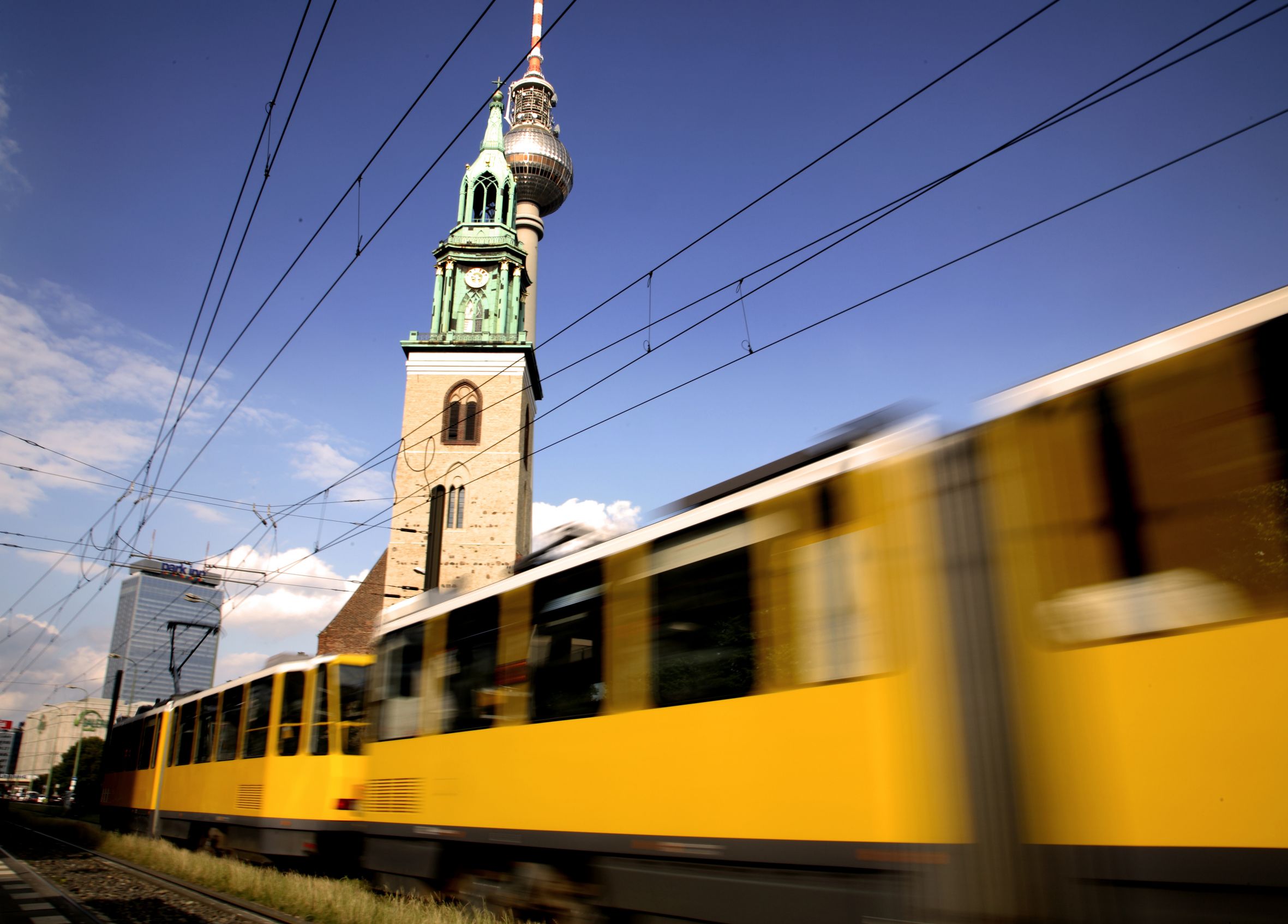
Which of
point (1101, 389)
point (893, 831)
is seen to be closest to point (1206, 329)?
point (1101, 389)

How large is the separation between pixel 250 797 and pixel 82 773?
270 feet

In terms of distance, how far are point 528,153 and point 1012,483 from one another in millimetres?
76716

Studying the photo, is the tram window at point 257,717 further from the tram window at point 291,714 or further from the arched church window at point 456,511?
the arched church window at point 456,511

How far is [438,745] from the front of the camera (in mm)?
8375

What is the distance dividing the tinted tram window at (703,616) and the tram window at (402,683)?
12.0 ft

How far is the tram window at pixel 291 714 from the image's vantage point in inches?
488

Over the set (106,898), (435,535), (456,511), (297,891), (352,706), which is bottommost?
(106,898)

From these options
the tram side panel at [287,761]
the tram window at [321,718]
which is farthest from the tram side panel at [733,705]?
the tram window at [321,718]

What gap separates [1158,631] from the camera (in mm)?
3754

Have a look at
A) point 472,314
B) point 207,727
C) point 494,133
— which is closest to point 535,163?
point 494,133

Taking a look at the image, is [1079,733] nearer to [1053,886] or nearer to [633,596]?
[1053,886]

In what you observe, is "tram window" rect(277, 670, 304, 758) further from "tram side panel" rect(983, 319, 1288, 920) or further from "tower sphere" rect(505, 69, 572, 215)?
"tower sphere" rect(505, 69, 572, 215)

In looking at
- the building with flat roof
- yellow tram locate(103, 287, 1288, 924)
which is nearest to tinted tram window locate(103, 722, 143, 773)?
yellow tram locate(103, 287, 1288, 924)

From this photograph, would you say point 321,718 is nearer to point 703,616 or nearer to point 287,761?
Answer: point 287,761
